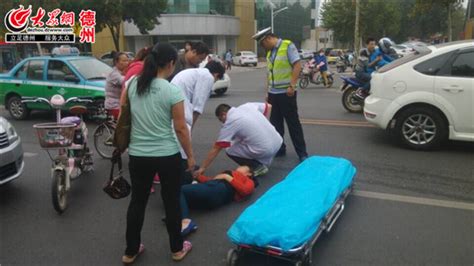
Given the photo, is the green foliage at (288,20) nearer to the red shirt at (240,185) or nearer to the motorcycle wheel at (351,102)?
the motorcycle wheel at (351,102)

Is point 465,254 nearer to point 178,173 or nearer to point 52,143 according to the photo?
point 178,173

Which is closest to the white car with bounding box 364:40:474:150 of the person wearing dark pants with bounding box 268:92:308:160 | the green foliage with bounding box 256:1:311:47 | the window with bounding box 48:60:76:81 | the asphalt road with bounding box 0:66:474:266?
the asphalt road with bounding box 0:66:474:266

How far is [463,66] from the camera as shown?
20.2 ft

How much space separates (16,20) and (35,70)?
1060 cm

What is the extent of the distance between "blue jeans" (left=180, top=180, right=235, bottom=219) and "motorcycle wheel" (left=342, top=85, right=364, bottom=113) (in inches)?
250

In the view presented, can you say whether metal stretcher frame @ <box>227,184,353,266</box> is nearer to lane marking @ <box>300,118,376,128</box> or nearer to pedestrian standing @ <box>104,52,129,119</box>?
pedestrian standing @ <box>104,52,129,119</box>

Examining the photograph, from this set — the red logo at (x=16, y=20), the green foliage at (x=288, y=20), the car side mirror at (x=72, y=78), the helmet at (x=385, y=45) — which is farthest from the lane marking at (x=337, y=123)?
the green foliage at (x=288, y=20)

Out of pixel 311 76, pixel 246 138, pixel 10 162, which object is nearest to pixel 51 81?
pixel 10 162

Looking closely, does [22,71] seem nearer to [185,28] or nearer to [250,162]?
[250,162]

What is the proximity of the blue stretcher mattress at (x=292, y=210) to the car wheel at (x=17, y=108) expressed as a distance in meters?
8.17

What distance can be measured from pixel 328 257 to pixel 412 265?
62 cm

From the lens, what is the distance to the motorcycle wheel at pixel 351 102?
10109 mm

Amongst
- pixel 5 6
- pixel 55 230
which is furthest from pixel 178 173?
pixel 5 6

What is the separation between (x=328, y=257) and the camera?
3.46m
